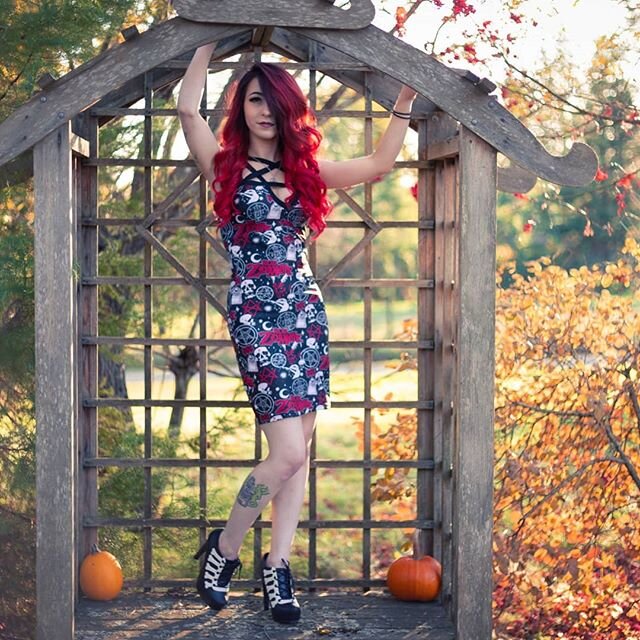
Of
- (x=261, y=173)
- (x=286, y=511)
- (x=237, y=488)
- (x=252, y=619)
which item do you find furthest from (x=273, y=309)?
(x=237, y=488)

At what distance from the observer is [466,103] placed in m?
4.02

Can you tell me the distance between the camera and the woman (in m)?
4.05

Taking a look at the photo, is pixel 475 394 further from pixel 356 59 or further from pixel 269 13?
pixel 269 13

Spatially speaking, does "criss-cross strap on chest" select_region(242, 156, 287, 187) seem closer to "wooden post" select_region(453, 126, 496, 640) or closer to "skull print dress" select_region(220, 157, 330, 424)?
"skull print dress" select_region(220, 157, 330, 424)

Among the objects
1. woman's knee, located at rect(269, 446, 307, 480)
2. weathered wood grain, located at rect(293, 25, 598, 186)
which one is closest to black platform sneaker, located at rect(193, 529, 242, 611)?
woman's knee, located at rect(269, 446, 307, 480)

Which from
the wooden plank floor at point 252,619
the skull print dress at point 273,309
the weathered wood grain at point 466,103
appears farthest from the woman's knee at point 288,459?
the weathered wood grain at point 466,103

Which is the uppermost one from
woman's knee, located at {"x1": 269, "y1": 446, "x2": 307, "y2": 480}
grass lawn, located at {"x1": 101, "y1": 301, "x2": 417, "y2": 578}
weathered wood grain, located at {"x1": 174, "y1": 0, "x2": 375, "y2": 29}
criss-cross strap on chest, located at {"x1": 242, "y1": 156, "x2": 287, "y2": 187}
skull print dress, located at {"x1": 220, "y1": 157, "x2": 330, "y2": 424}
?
weathered wood grain, located at {"x1": 174, "y1": 0, "x2": 375, "y2": 29}

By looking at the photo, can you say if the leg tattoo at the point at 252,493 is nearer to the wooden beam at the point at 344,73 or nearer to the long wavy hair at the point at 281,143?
the long wavy hair at the point at 281,143

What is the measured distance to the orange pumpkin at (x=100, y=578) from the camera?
470 cm

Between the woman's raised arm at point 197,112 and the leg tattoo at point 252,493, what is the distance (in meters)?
1.09

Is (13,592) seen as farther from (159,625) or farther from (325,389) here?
(325,389)

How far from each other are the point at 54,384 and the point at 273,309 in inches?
31.4

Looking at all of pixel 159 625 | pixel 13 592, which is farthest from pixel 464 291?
pixel 13 592

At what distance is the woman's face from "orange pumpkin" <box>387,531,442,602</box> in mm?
1856
